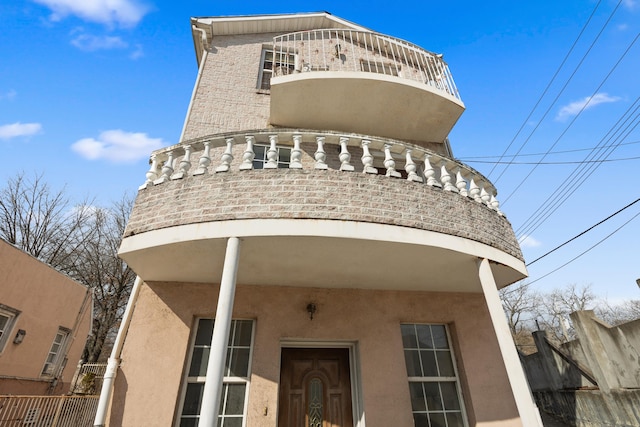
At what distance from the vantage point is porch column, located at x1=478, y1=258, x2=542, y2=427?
3.30m

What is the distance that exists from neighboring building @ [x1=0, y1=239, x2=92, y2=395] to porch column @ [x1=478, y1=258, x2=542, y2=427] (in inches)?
427

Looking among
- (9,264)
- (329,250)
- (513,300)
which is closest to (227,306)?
(329,250)

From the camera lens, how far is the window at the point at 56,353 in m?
9.74

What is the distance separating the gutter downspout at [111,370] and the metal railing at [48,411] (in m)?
1.53

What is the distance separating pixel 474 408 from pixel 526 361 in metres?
6.63

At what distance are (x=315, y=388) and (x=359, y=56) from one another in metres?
8.76

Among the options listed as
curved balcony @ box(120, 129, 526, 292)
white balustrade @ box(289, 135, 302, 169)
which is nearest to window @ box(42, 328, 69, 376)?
curved balcony @ box(120, 129, 526, 292)

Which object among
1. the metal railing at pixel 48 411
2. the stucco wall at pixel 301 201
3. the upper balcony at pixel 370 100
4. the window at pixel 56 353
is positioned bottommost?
the metal railing at pixel 48 411

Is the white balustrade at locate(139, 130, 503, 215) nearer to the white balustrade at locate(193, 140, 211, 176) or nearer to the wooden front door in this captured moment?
the white balustrade at locate(193, 140, 211, 176)

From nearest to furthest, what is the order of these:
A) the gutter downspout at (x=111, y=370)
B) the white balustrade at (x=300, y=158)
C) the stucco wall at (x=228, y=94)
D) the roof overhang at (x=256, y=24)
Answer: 1. the gutter downspout at (x=111, y=370)
2. the white balustrade at (x=300, y=158)
3. the stucco wall at (x=228, y=94)
4. the roof overhang at (x=256, y=24)

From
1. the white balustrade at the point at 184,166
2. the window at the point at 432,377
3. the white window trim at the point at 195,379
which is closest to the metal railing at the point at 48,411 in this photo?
the white window trim at the point at 195,379

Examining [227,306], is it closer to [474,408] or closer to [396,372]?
[396,372]

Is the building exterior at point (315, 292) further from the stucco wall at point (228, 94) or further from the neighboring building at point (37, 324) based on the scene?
the neighboring building at point (37, 324)

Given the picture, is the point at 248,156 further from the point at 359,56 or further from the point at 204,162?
the point at 359,56
